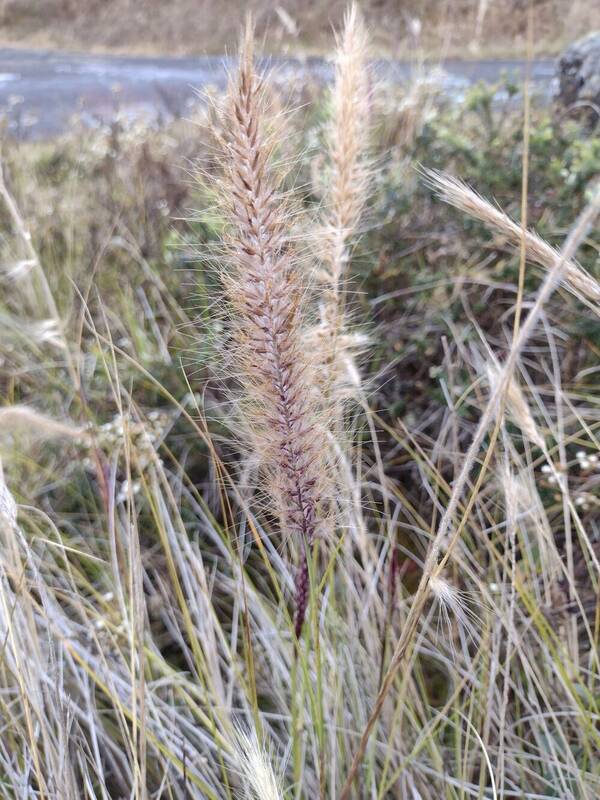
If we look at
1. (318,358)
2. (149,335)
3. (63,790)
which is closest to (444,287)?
(149,335)

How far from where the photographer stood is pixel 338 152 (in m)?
1.01

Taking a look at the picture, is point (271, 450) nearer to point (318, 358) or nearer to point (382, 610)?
point (318, 358)

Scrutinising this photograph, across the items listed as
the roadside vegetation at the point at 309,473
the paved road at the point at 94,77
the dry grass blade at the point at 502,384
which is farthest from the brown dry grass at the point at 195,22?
the dry grass blade at the point at 502,384

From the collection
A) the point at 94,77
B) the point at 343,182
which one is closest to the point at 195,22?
the point at 94,77

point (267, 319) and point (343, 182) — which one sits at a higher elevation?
point (343, 182)

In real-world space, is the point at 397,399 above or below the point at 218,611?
above

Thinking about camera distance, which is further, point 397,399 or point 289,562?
point 397,399

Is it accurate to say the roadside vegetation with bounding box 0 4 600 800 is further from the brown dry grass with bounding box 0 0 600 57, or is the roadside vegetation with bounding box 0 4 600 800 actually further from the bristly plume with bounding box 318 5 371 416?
the brown dry grass with bounding box 0 0 600 57

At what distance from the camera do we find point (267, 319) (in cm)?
72

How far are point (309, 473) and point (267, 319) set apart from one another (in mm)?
189

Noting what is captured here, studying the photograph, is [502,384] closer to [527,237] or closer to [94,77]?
[527,237]

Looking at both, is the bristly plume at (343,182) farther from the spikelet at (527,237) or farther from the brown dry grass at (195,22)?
the brown dry grass at (195,22)

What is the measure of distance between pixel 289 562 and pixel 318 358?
74cm

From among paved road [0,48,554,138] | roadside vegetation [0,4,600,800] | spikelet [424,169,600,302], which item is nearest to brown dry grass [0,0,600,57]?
paved road [0,48,554,138]
